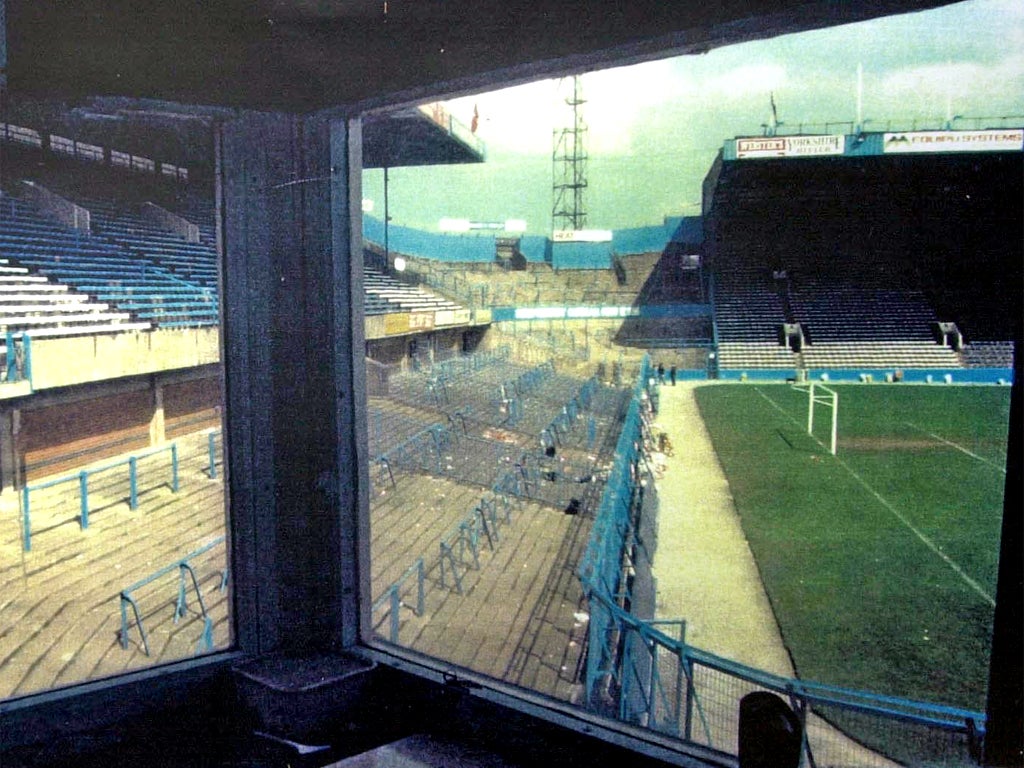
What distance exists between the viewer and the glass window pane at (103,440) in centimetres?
376

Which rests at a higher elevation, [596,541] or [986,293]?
[986,293]

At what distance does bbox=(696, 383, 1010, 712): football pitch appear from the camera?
16.8 feet

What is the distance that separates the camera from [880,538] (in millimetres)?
7859

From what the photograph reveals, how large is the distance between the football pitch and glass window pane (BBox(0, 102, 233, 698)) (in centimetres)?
383

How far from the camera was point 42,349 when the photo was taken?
18.7 feet

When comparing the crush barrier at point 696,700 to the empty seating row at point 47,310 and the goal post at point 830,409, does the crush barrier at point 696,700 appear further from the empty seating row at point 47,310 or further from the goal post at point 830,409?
the goal post at point 830,409

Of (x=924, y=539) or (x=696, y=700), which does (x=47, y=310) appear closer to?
(x=696, y=700)

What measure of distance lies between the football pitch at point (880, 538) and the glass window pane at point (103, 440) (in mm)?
3829

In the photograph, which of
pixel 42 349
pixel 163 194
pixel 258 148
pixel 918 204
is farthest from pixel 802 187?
pixel 258 148

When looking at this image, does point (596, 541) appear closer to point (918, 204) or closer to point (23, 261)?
point (23, 261)

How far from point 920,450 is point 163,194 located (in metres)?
13.0

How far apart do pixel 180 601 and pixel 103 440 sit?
9.91 ft

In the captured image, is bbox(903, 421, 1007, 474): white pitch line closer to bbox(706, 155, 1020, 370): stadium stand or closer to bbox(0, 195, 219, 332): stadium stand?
bbox(706, 155, 1020, 370): stadium stand

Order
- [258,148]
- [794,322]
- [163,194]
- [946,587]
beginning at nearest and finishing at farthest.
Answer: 1. [258,148]
2. [946,587]
3. [163,194]
4. [794,322]
